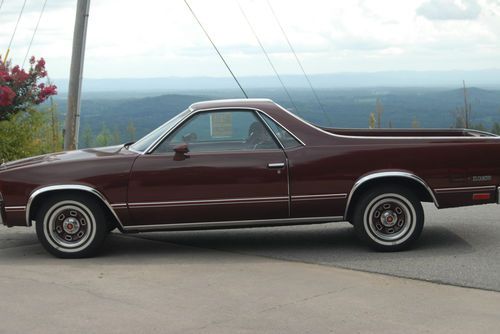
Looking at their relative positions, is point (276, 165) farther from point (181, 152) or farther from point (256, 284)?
point (256, 284)

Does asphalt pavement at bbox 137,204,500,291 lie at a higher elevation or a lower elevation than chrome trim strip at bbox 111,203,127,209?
lower

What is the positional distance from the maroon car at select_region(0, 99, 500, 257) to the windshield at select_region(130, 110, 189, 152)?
100mm

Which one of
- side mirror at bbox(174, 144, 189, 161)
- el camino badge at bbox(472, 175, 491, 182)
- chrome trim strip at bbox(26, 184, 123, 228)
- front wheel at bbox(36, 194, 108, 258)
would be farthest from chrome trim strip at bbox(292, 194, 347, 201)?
front wheel at bbox(36, 194, 108, 258)

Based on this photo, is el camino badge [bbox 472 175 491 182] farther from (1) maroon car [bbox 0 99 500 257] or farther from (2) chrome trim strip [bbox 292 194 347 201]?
(2) chrome trim strip [bbox 292 194 347 201]

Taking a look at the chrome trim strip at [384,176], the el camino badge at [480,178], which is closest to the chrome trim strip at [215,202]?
the chrome trim strip at [384,176]

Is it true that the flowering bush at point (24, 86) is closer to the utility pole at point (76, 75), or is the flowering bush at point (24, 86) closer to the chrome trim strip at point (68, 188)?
the utility pole at point (76, 75)

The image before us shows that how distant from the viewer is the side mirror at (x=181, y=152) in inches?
289

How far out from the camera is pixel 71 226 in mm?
7445

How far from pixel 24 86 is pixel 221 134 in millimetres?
6648

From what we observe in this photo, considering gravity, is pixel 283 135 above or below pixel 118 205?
above

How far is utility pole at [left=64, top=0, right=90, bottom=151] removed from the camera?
511 inches

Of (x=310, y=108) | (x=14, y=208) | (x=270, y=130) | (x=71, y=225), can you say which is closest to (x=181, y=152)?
(x=270, y=130)

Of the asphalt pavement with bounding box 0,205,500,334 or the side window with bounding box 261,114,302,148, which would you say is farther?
the side window with bounding box 261,114,302,148

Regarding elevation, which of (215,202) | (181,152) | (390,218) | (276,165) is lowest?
(390,218)
